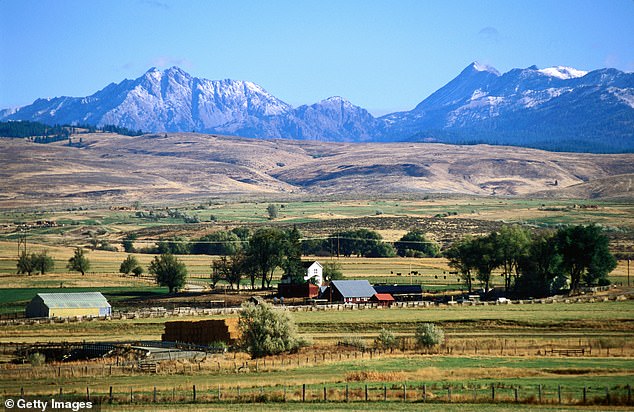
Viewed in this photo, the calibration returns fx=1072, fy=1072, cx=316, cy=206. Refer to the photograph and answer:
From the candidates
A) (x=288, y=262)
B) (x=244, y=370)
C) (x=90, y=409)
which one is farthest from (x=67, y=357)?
(x=288, y=262)

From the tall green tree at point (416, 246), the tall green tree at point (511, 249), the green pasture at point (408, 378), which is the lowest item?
the green pasture at point (408, 378)

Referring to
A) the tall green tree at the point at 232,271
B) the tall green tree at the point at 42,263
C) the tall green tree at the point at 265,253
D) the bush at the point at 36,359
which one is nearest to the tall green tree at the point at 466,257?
the tall green tree at the point at 265,253

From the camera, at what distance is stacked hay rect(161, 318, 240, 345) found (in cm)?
5888

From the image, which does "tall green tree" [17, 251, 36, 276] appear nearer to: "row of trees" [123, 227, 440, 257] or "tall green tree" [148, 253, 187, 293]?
"tall green tree" [148, 253, 187, 293]

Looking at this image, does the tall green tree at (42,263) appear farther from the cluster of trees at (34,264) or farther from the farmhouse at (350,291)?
the farmhouse at (350,291)

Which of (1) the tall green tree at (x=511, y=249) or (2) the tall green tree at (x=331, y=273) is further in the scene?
(2) the tall green tree at (x=331, y=273)

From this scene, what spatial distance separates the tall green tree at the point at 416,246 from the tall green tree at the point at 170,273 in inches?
1844

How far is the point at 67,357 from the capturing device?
2157 inches

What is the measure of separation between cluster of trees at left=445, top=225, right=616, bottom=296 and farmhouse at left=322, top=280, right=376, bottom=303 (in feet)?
31.0

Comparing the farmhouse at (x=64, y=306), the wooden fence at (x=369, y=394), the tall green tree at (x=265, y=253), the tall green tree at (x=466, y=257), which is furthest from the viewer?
the tall green tree at (x=265, y=253)

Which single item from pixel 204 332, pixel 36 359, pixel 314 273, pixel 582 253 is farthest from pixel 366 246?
pixel 36 359

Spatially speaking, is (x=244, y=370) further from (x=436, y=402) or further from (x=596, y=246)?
(x=596, y=246)

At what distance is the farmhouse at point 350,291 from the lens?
8862cm

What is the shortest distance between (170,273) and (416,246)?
53.7 m
